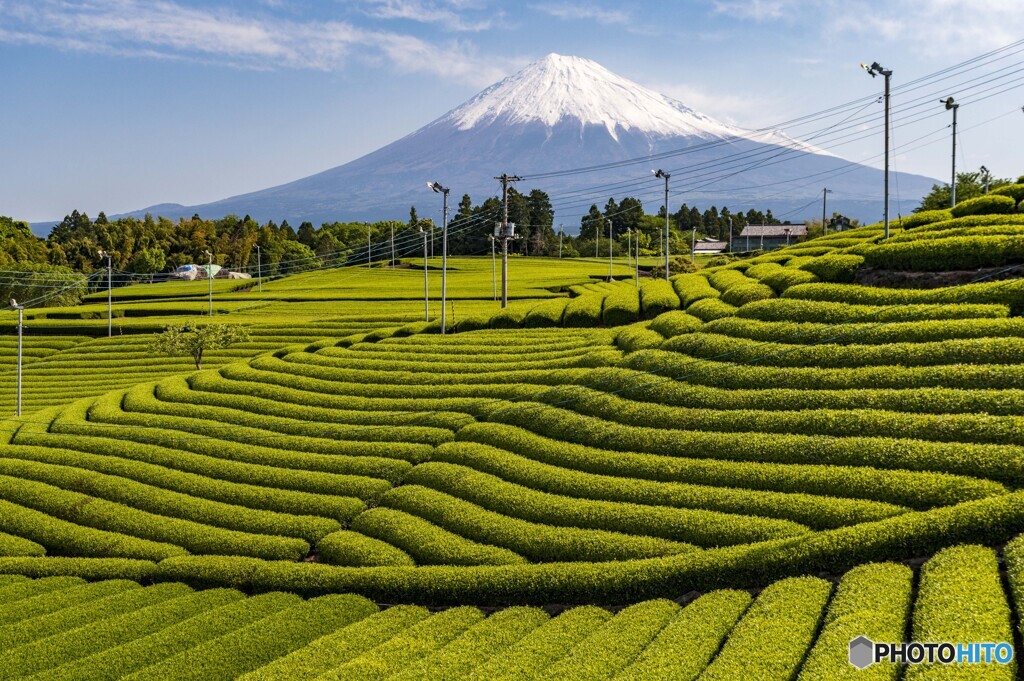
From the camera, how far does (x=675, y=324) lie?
36219 millimetres

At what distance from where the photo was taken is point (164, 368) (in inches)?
2277

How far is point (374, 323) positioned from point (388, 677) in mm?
50699

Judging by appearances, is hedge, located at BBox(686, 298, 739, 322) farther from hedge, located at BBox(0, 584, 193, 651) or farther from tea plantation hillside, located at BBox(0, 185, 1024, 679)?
hedge, located at BBox(0, 584, 193, 651)

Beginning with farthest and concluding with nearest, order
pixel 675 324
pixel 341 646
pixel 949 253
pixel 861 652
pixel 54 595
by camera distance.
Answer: pixel 675 324
pixel 949 253
pixel 54 595
pixel 341 646
pixel 861 652

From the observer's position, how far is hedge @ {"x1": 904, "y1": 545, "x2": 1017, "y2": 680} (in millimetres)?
12445

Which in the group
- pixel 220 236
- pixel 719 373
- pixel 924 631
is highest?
pixel 220 236

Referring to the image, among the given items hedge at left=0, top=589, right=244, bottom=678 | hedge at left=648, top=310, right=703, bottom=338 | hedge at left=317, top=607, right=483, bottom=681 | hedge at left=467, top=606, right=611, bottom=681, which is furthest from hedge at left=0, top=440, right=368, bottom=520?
hedge at left=648, top=310, right=703, bottom=338

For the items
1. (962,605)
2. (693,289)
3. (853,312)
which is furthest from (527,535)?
(693,289)

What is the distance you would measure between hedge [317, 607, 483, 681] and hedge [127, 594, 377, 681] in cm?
230

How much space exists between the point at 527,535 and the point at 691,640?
7606 millimetres

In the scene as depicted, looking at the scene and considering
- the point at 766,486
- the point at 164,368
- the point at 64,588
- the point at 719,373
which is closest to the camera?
the point at 766,486

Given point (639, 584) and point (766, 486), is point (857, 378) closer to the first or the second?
point (766, 486)

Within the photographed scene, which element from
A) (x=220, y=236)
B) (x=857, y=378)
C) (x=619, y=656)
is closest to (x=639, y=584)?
(x=619, y=656)

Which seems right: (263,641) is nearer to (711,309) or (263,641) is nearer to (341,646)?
(341,646)
